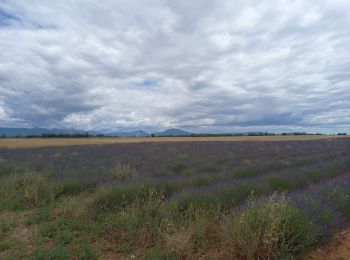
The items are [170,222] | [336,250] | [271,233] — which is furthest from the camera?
[170,222]

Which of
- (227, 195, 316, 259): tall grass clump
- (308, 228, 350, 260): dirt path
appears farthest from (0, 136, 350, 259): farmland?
(308, 228, 350, 260): dirt path

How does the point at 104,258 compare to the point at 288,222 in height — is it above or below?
below

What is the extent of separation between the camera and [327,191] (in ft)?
22.7

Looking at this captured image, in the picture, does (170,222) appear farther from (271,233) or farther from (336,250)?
(336,250)

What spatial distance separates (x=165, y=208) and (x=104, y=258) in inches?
68.9

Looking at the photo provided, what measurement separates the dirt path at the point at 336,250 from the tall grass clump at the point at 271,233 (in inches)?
8.3

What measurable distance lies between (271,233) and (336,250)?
1413mm

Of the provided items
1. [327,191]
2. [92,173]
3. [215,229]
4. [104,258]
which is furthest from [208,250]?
[92,173]

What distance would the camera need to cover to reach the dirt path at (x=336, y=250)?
424cm

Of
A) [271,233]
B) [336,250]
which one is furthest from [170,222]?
[336,250]

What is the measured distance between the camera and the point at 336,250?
14.6 feet

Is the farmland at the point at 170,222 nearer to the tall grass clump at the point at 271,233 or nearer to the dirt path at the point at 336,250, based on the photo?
the tall grass clump at the point at 271,233

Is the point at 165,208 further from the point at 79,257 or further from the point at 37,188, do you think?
the point at 37,188

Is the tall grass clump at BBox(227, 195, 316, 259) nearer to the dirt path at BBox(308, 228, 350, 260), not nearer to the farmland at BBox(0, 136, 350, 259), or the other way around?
the farmland at BBox(0, 136, 350, 259)
